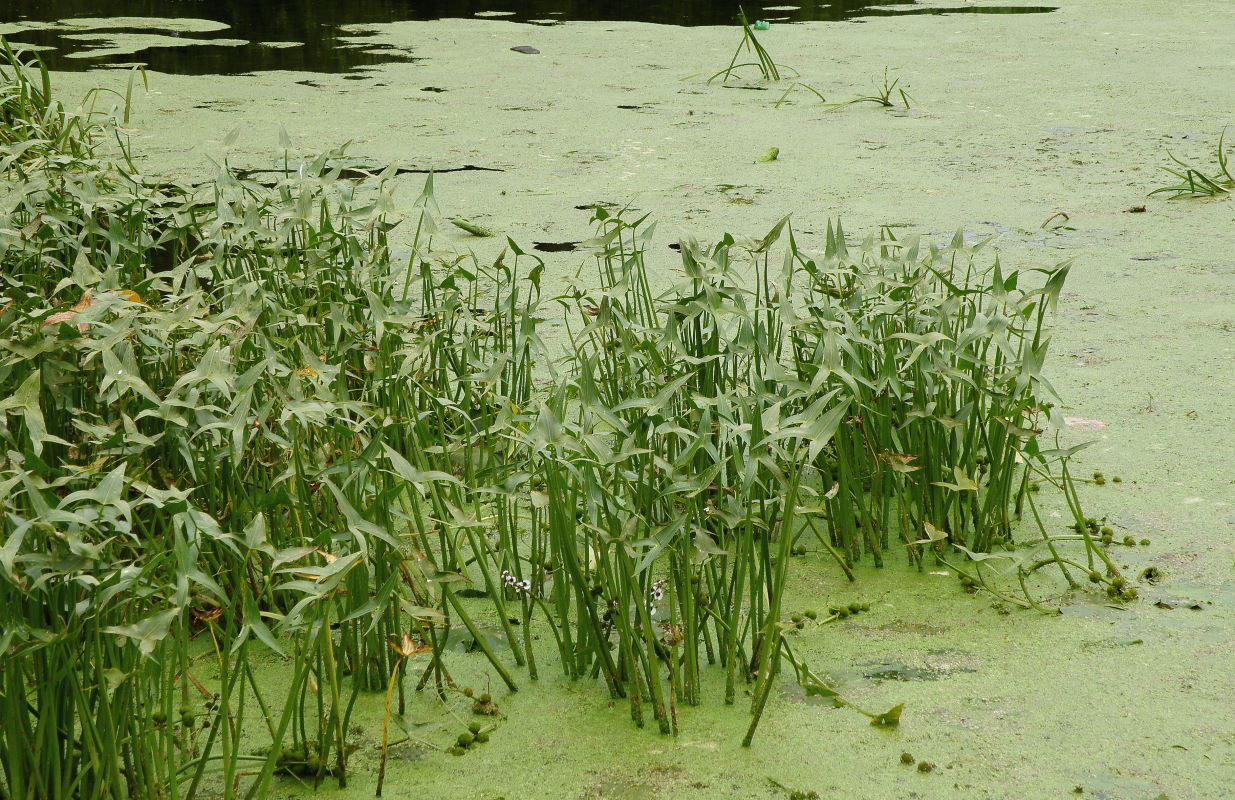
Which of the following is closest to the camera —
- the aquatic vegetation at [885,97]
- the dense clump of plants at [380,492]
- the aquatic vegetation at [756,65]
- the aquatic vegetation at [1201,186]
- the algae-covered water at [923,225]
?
the dense clump of plants at [380,492]

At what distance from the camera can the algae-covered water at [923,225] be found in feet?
4.17

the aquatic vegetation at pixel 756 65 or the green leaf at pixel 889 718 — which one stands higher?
the aquatic vegetation at pixel 756 65

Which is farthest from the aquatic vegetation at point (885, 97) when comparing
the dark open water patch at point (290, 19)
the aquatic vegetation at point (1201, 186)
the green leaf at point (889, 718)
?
the green leaf at point (889, 718)

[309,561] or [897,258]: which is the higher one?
[897,258]

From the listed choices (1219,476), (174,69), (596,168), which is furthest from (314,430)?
(174,69)

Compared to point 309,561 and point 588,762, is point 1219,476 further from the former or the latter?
point 309,561

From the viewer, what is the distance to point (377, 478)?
137cm

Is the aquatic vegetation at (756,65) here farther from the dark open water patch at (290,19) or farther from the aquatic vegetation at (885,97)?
the dark open water patch at (290,19)

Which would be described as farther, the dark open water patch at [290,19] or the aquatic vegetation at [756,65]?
the dark open water patch at [290,19]

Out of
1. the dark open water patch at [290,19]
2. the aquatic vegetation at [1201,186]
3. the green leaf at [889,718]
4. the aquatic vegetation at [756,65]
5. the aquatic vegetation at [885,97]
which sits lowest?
the green leaf at [889,718]

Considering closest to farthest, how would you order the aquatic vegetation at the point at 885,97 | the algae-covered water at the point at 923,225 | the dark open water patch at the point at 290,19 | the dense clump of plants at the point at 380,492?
the dense clump of plants at the point at 380,492 → the algae-covered water at the point at 923,225 → the aquatic vegetation at the point at 885,97 → the dark open water patch at the point at 290,19

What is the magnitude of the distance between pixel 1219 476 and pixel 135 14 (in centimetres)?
610

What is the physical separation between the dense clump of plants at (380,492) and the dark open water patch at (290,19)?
3444 mm

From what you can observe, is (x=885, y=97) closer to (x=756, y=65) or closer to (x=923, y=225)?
(x=756, y=65)
